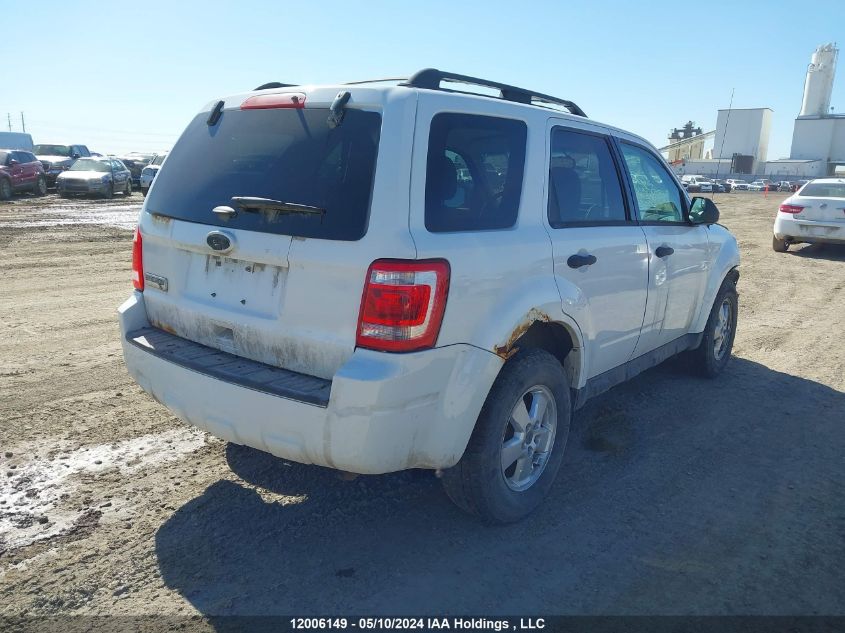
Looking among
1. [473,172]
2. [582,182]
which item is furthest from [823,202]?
[473,172]

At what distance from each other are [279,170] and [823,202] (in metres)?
13.7

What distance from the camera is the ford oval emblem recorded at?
3027 millimetres

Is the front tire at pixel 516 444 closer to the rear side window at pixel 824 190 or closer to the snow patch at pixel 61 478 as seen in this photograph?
the snow patch at pixel 61 478

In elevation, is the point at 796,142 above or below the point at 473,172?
above

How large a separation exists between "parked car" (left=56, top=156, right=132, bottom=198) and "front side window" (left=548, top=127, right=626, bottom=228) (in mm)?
23569

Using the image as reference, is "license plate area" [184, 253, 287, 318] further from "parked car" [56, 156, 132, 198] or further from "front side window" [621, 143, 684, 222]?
"parked car" [56, 156, 132, 198]

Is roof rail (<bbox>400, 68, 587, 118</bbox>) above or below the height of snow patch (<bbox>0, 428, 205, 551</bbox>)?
above

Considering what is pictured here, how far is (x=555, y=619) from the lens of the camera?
274cm

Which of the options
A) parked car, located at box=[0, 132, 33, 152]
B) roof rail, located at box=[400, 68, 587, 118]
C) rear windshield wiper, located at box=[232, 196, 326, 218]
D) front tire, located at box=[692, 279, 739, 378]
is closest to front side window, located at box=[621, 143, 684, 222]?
roof rail, located at box=[400, 68, 587, 118]

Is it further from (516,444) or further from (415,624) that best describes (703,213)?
(415,624)

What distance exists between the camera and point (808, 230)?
13617 mm

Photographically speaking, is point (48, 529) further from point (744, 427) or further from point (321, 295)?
point (744, 427)

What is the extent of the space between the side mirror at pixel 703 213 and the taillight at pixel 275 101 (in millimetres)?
3184

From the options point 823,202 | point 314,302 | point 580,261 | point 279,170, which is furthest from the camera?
point 823,202
